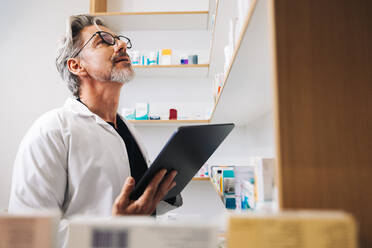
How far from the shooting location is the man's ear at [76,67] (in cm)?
145

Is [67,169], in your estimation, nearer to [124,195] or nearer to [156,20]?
[124,195]

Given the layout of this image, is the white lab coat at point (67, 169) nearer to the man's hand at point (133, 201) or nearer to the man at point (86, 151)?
the man at point (86, 151)

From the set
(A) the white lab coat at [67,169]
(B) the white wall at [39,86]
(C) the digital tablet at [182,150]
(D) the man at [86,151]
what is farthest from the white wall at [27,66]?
(C) the digital tablet at [182,150]

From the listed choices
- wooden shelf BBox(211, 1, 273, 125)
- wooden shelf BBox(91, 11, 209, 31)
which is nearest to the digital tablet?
wooden shelf BBox(211, 1, 273, 125)

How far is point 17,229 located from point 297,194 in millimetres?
406

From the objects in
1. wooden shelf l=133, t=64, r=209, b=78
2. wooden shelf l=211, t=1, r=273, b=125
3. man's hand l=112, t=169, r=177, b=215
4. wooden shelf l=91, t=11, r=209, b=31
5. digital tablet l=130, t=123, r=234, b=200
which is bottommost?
man's hand l=112, t=169, r=177, b=215

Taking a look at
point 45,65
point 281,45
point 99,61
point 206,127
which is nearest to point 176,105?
point 99,61

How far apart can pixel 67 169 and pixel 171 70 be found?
1.57m

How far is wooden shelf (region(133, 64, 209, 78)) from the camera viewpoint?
2373mm

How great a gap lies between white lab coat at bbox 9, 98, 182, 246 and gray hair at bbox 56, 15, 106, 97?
0.34 m

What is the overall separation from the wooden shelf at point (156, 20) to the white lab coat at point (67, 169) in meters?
1.60

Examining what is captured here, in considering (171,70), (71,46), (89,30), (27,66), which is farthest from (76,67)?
(27,66)

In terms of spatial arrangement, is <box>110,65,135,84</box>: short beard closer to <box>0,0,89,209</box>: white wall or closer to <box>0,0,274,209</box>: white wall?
<box>0,0,274,209</box>: white wall

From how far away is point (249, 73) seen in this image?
105 centimetres
